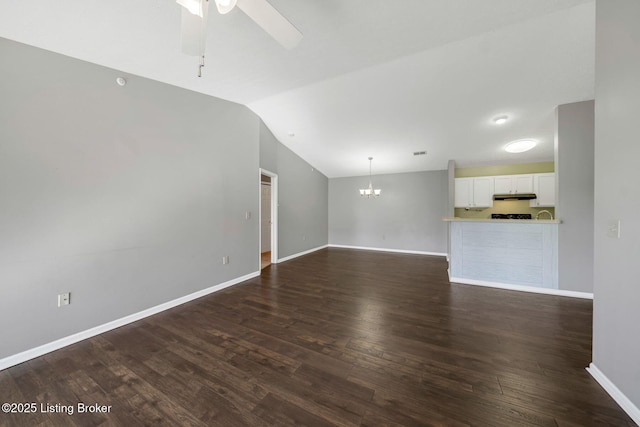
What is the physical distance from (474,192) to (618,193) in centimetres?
474

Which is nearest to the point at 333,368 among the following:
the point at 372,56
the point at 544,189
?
the point at 372,56

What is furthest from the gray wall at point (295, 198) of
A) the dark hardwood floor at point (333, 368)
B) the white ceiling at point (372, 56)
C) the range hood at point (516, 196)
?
the range hood at point (516, 196)

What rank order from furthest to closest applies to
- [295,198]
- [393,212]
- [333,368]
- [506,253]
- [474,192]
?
[393,212] → [295,198] → [474,192] → [506,253] → [333,368]

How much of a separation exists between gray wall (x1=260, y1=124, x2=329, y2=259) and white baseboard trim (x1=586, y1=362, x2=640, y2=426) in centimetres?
484

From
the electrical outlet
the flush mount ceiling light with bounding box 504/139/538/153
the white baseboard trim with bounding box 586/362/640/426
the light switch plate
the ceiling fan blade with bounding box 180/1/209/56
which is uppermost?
the flush mount ceiling light with bounding box 504/139/538/153

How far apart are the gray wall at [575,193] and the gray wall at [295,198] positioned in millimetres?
4957

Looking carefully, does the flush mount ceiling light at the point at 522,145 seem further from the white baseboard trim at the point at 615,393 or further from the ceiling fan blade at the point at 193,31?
the ceiling fan blade at the point at 193,31

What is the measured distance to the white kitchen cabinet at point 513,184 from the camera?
525 centimetres

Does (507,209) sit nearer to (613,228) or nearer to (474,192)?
(474,192)

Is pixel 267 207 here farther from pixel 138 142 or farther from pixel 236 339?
pixel 236 339

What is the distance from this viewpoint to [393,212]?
22.8ft

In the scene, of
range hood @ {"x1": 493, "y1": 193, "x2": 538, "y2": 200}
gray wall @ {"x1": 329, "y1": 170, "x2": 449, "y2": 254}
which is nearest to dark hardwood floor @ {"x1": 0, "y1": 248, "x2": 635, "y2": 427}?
range hood @ {"x1": 493, "y1": 193, "x2": 538, "y2": 200}

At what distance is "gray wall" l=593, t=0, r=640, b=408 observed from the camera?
1352 millimetres

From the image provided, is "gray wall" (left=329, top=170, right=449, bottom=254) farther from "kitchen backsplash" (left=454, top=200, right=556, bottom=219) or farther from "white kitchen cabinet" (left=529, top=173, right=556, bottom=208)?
"white kitchen cabinet" (left=529, top=173, right=556, bottom=208)
